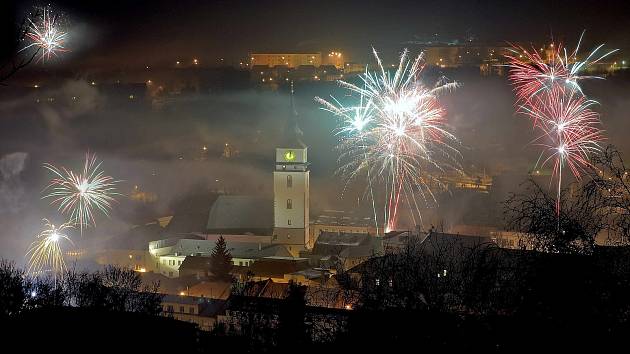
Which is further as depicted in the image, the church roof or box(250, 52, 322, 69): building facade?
box(250, 52, 322, 69): building facade

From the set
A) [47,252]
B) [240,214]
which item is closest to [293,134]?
[240,214]

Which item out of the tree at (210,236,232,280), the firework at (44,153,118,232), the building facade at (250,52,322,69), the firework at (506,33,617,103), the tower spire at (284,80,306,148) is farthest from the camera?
the building facade at (250,52,322,69)

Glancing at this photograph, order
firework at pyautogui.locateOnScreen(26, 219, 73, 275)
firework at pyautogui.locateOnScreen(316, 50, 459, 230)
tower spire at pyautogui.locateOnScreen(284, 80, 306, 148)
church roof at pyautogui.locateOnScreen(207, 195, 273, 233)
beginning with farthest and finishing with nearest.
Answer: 1. church roof at pyautogui.locateOnScreen(207, 195, 273, 233)
2. tower spire at pyautogui.locateOnScreen(284, 80, 306, 148)
3. firework at pyautogui.locateOnScreen(26, 219, 73, 275)
4. firework at pyautogui.locateOnScreen(316, 50, 459, 230)

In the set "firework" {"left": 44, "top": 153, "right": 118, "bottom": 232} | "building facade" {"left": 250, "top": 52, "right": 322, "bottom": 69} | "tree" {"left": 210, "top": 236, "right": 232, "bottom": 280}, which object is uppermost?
"building facade" {"left": 250, "top": 52, "right": 322, "bottom": 69}

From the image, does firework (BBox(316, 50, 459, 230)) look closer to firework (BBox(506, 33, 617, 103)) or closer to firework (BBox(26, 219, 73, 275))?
firework (BBox(506, 33, 617, 103))

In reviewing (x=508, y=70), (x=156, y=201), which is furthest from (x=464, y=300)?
(x=508, y=70)

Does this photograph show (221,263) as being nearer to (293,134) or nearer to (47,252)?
(293,134)

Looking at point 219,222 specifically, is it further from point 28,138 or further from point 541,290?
point 541,290

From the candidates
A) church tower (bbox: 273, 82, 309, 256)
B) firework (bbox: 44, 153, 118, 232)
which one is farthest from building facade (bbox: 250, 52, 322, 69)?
church tower (bbox: 273, 82, 309, 256)
